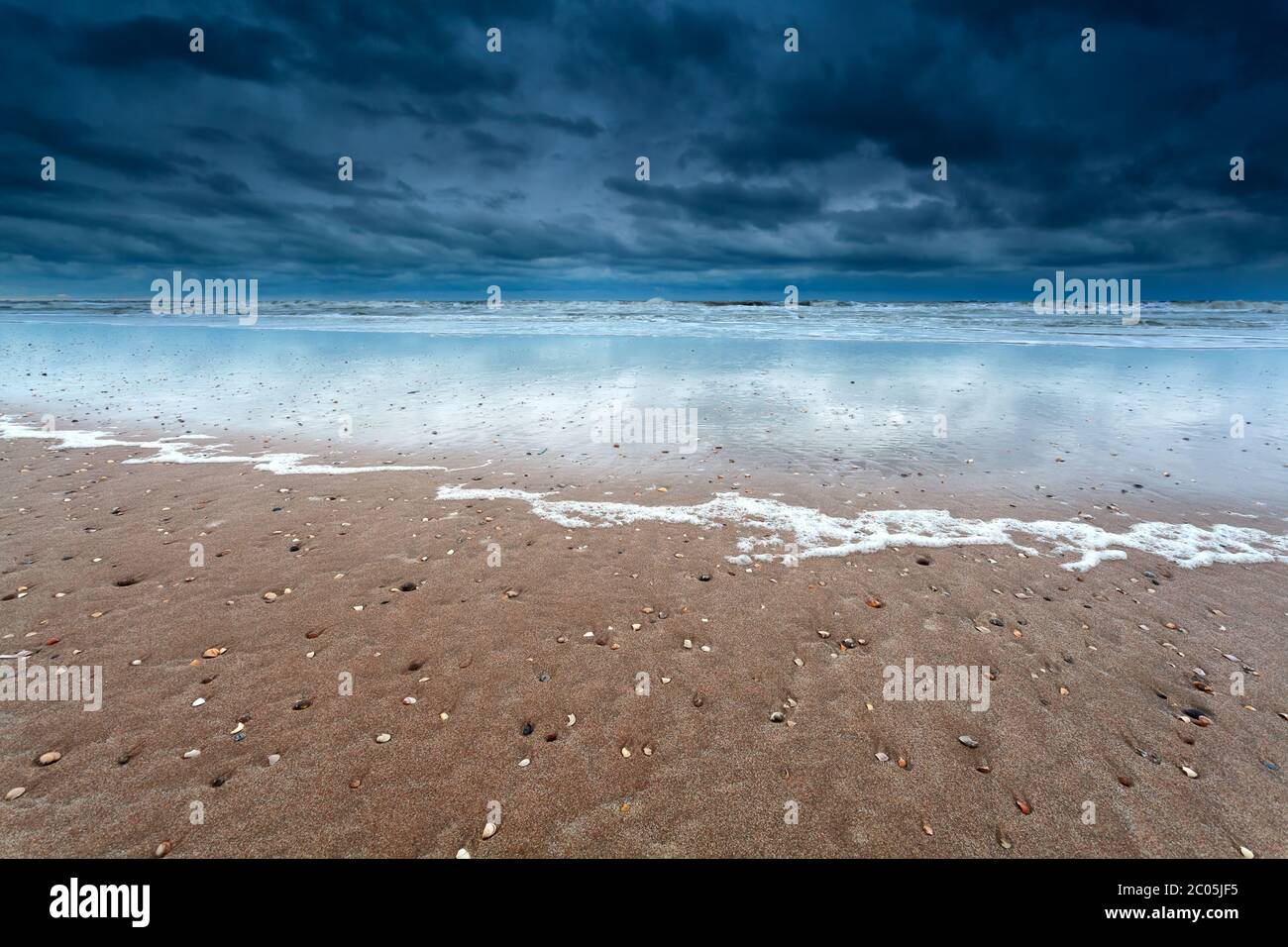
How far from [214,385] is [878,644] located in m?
24.3

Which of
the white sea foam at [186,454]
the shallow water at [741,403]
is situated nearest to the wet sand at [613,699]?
the white sea foam at [186,454]

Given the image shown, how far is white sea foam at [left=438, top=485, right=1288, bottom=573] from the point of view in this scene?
305 inches

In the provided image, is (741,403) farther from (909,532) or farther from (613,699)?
(613,699)

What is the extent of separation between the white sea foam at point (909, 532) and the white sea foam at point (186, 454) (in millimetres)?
2897

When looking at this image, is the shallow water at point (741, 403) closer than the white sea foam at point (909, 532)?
No

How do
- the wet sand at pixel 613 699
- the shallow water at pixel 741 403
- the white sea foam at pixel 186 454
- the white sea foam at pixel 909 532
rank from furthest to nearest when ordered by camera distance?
the shallow water at pixel 741 403
the white sea foam at pixel 186 454
the white sea foam at pixel 909 532
the wet sand at pixel 613 699

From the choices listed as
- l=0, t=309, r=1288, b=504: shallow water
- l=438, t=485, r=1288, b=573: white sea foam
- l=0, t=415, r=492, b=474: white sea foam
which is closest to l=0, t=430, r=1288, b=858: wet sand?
l=438, t=485, r=1288, b=573: white sea foam

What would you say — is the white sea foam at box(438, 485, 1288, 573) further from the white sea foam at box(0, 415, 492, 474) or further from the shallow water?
the white sea foam at box(0, 415, 492, 474)

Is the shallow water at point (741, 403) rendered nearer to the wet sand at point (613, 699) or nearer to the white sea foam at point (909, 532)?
the white sea foam at point (909, 532)

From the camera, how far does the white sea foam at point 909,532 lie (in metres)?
7.74

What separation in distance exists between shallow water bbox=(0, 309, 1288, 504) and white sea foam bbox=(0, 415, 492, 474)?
79 centimetres
